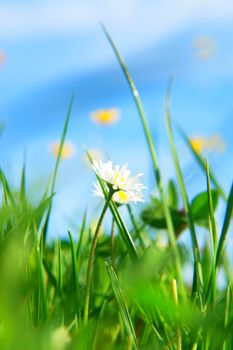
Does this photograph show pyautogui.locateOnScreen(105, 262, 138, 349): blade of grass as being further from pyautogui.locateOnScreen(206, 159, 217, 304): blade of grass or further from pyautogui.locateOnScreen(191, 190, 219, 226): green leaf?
pyautogui.locateOnScreen(191, 190, 219, 226): green leaf

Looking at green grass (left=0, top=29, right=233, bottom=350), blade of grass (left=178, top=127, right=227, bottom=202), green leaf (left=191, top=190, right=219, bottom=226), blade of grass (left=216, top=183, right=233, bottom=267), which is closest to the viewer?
green grass (left=0, top=29, right=233, bottom=350)

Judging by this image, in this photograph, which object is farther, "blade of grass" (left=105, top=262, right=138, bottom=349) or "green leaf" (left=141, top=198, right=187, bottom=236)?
"green leaf" (left=141, top=198, right=187, bottom=236)

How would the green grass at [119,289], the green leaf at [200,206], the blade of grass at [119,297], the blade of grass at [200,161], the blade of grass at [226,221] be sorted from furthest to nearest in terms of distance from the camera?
the green leaf at [200,206] < the blade of grass at [200,161] < the blade of grass at [226,221] < the blade of grass at [119,297] < the green grass at [119,289]

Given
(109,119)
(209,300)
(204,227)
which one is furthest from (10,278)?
(109,119)

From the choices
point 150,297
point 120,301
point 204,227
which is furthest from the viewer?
point 204,227

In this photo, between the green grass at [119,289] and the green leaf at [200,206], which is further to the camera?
the green leaf at [200,206]

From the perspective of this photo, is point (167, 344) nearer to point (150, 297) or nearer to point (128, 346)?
point (128, 346)

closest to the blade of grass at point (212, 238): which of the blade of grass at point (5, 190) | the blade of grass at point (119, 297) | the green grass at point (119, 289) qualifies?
the green grass at point (119, 289)

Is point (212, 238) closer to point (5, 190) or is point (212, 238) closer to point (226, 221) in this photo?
point (226, 221)

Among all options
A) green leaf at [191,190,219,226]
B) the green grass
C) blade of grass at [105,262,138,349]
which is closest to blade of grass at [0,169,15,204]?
the green grass

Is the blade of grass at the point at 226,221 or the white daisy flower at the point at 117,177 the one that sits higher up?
the white daisy flower at the point at 117,177

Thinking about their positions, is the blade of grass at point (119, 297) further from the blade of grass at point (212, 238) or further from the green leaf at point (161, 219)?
the green leaf at point (161, 219)
